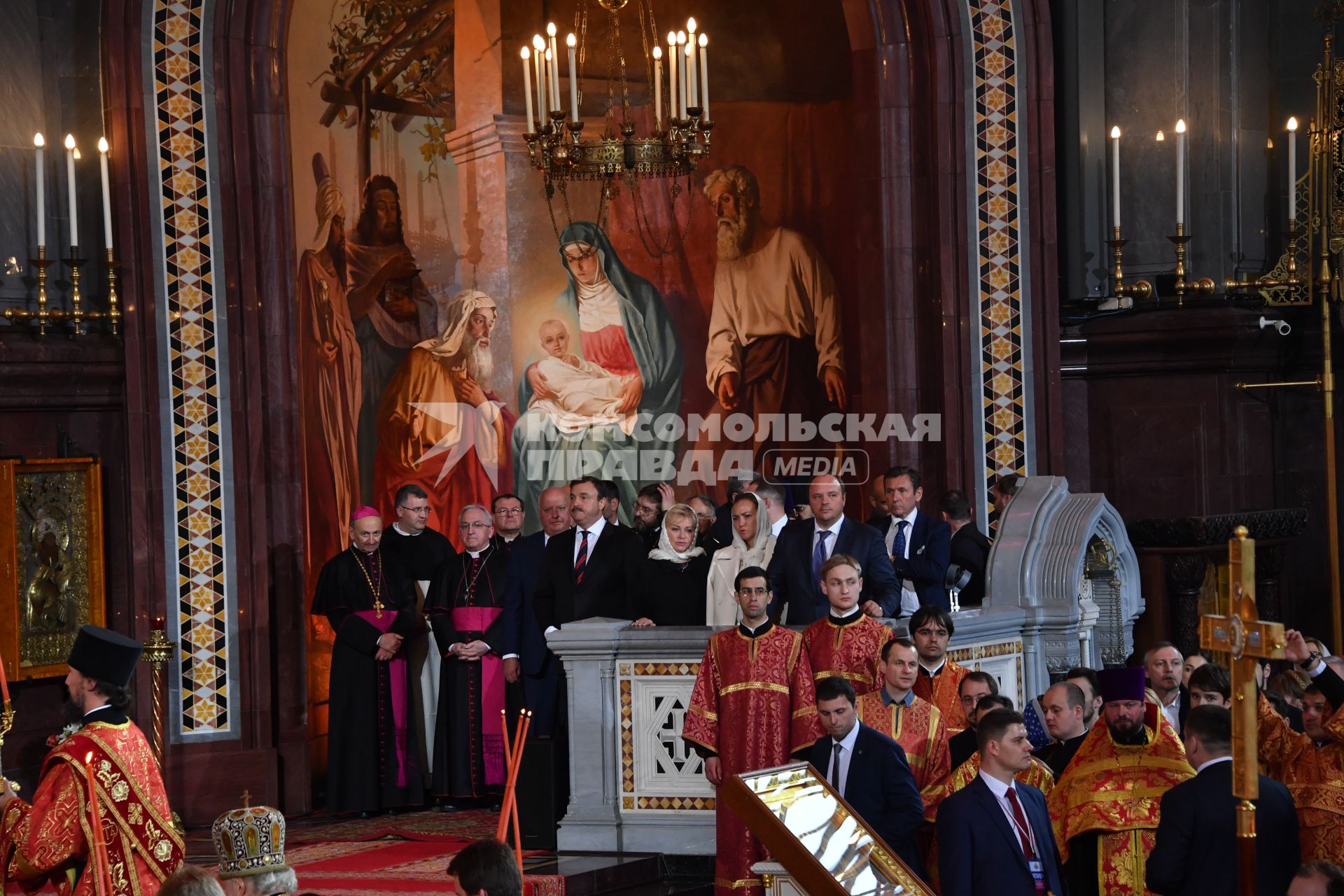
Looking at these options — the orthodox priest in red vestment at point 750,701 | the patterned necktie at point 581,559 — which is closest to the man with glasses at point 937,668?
the orthodox priest in red vestment at point 750,701

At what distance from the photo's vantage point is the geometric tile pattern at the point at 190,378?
1084cm

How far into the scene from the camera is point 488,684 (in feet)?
34.9

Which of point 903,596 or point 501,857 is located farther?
point 903,596

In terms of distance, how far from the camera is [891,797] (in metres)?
6.93

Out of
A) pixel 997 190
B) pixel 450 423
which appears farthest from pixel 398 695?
pixel 997 190

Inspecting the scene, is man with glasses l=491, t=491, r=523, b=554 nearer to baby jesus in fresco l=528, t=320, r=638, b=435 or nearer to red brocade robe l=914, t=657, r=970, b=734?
baby jesus in fresco l=528, t=320, r=638, b=435

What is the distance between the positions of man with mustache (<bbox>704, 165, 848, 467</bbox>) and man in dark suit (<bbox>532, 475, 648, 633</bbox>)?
2.94 metres

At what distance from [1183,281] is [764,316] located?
9.15 ft

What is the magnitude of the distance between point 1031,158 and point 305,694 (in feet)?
17.8

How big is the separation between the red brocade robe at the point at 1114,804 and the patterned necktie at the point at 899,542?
2.90 metres

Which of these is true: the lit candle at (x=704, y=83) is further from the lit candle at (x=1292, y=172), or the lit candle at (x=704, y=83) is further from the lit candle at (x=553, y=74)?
the lit candle at (x=1292, y=172)

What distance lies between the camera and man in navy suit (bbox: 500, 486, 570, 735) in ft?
32.6

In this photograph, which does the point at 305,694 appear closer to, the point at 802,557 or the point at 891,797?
the point at 802,557

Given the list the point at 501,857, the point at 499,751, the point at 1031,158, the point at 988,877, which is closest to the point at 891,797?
the point at 988,877
